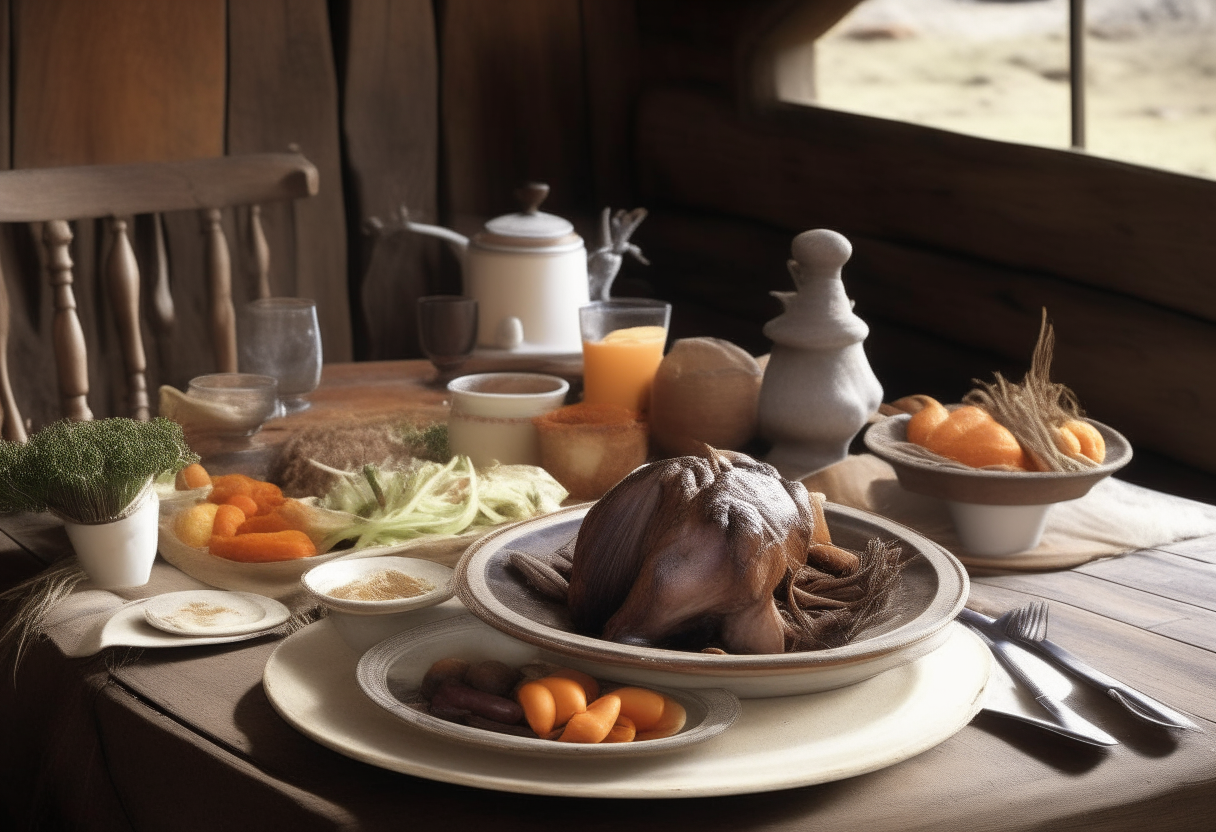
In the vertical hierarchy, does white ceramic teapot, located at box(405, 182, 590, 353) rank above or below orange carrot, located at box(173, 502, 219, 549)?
above

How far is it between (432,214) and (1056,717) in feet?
7.98

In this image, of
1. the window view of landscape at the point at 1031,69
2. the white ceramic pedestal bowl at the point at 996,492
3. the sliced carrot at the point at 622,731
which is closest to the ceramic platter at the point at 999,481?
the white ceramic pedestal bowl at the point at 996,492

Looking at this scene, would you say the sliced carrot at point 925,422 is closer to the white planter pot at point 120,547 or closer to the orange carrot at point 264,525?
the orange carrot at point 264,525

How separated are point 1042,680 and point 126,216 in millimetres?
1671

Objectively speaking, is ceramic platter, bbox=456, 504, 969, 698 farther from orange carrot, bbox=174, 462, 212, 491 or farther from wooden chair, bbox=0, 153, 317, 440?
wooden chair, bbox=0, 153, 317, 440

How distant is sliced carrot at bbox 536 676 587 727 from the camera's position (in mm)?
784

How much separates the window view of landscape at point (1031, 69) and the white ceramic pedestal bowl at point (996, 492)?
5.40 m

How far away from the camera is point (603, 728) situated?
0.76 m

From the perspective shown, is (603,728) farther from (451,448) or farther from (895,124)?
(895,124)

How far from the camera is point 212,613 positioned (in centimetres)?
102

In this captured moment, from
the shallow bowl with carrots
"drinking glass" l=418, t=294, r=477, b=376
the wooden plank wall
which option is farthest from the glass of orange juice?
the wooden plank wall

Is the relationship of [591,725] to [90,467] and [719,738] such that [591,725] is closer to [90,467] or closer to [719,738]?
[719,738]

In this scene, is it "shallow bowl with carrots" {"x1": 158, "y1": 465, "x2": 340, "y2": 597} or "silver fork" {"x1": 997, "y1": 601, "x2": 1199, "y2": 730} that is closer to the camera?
"silver fork" {"x1": 997, "y1": 601, "x2": 1199, "y2": 730}

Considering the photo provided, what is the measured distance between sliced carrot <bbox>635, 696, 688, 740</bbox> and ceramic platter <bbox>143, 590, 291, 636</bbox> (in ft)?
1.19
